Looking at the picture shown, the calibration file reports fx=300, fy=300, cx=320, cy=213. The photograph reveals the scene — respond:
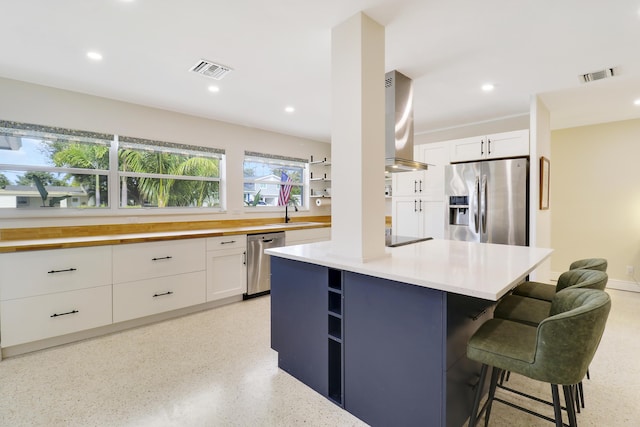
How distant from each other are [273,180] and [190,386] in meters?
3.43

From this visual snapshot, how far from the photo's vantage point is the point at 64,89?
10.1 ft

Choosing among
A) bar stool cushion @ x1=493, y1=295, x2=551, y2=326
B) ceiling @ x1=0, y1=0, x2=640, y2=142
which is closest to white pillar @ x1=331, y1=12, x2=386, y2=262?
ceiling @ x1=0, y1=0, x2=640, y2=142

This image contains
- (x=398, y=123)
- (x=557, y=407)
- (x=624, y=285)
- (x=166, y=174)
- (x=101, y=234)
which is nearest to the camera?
(x=557, y=407)

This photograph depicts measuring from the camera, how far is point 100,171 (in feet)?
11.0

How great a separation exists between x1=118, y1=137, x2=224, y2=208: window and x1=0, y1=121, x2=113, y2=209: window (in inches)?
8.4

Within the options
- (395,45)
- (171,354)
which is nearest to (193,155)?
(171,354)

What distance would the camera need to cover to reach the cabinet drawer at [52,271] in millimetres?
2338

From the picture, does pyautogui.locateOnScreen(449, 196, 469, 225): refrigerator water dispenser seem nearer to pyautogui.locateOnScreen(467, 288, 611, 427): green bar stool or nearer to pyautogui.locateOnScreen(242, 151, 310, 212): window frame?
pyautogui.locateOnScreen(242, 151, 310, 212): window frame

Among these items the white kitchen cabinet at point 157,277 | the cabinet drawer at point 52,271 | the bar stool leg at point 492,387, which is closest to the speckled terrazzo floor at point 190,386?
the bar stool leg at point 492,387

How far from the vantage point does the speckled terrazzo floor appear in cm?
172

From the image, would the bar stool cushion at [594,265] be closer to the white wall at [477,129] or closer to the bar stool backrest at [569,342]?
the bar stool backrest at [569,342]

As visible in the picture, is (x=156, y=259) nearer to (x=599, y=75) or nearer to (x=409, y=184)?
(x=409, y=184)

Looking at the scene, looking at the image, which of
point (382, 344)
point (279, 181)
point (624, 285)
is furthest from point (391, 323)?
point (624, 285)

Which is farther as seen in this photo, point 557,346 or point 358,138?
point 358,138
